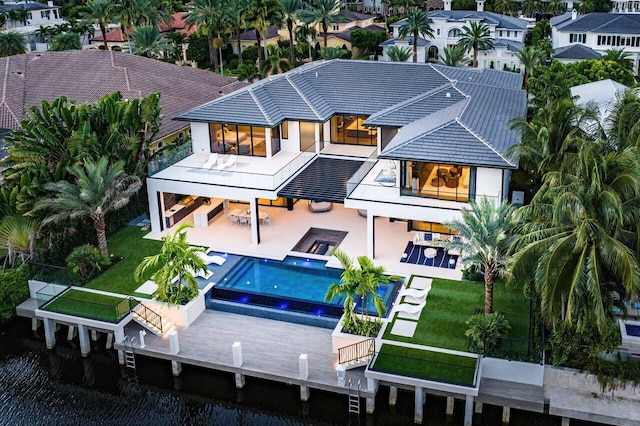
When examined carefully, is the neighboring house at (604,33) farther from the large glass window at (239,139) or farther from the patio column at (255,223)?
the patio column at (255,223)

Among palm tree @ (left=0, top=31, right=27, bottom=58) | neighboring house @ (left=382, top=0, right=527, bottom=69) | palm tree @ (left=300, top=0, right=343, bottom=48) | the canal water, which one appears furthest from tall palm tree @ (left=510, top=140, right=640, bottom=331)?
palm tree @ (left=0, top=31, right=27, bottom=58)

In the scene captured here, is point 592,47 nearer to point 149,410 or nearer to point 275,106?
point 275,106

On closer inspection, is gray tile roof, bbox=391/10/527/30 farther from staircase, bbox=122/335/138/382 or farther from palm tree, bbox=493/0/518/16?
staircase, bbox=122/335/138/382

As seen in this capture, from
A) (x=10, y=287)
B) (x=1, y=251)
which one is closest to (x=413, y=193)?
(x=10, y=287)

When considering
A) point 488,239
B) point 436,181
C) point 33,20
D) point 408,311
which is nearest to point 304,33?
point 33,20

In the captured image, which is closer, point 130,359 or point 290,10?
point 130,359

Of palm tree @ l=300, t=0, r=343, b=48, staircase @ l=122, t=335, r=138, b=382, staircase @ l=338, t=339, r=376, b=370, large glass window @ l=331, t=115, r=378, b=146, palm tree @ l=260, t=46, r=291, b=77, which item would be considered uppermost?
palm tree @ l=300, t=0, r=343, b=48

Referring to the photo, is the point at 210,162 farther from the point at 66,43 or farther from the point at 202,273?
the point at 66,43
